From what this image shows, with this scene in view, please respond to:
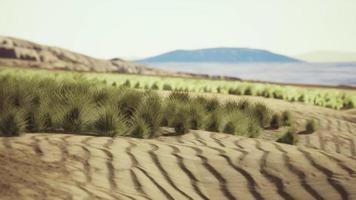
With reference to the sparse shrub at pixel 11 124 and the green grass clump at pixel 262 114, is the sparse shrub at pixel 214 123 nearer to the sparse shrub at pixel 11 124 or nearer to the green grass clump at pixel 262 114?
the green grass clump at pixel 262 114

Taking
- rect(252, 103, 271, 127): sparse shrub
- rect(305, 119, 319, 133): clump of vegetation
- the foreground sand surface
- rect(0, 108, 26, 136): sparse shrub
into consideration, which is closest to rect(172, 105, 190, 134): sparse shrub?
the foreground sand surface

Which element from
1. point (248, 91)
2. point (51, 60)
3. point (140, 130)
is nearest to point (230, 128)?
point (140, 130)

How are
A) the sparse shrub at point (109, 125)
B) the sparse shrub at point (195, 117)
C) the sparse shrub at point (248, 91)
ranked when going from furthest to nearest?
the sparse shrub at point (248, 91) < the sparse shrub at point (195, 117) < the sparse shrub at point (109, 125)

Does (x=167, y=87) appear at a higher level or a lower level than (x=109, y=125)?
lower

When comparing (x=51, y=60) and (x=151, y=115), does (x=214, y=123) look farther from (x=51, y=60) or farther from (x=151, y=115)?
(x=51, y=60)

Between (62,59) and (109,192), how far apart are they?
90.0 metres

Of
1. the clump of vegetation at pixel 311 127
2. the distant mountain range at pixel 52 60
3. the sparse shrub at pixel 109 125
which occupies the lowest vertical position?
the distant mountain range at pixel 52 60

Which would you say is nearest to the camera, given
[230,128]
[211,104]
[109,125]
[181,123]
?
[109,125]

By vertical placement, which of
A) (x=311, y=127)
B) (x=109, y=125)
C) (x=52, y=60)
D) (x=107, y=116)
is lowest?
(x=52, y=60)

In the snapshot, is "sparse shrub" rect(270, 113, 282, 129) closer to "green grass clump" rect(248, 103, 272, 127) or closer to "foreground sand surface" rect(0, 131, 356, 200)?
"green grass clump" rect(248, 103, 272, 127)

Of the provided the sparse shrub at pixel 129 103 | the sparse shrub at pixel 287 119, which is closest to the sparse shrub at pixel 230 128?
the sparse shrub at pixel 129 103

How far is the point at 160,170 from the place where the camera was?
8125mm

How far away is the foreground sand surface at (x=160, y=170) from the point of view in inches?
274

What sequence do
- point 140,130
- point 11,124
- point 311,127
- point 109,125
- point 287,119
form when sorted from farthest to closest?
point 287,119 < point 311,127 < point 140,130 < point 109,125 < point 11,124
